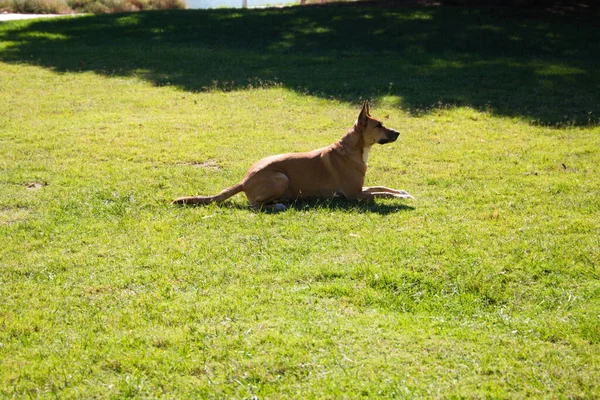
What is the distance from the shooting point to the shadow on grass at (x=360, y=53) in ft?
50.0

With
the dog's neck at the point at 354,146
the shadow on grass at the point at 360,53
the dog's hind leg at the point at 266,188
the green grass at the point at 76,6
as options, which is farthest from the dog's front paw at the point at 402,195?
the green grass at the point at 76,6

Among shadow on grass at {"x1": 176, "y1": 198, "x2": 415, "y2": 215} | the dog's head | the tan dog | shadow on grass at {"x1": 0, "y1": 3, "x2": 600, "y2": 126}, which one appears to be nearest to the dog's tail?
the tan dog

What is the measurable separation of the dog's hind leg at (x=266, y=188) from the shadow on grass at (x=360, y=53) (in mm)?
6105

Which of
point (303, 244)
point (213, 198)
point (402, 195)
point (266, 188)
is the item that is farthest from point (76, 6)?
point (303, 244)

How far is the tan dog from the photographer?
8.70 meters

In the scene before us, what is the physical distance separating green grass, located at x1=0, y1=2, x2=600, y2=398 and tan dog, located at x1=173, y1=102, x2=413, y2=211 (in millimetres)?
246

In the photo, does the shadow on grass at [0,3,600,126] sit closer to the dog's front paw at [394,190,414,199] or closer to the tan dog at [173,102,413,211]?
the dog's front paw at [394,190,414,199]

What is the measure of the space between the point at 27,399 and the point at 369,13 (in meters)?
19.3

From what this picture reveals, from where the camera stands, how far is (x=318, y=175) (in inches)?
352

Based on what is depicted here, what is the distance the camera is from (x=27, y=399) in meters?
4.89

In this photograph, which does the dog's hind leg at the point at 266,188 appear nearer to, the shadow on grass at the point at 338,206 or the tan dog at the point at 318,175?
the tan dog at the point at 318,175

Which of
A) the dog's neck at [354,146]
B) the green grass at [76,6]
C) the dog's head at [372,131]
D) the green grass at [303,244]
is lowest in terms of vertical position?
the green grass at [303,244]

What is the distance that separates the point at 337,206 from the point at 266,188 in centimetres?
90

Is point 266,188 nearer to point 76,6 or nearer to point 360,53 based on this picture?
point 360,53
